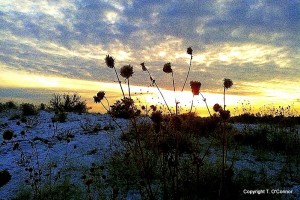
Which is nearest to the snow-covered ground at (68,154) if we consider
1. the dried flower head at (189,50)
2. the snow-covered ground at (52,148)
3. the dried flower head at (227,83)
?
the snow-covered ground at (52,148)

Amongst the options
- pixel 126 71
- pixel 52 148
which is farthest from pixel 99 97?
pixel 52 148

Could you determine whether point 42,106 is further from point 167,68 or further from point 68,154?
point 167,68

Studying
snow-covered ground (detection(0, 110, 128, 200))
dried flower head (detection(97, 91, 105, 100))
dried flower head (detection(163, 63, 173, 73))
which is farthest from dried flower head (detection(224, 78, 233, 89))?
snow-covered ground (detection(0, 110, 128, 200))

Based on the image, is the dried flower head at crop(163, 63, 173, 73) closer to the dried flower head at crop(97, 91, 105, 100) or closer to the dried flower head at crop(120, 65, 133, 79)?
the dried flower head at crop(120, 65, 133, 79)

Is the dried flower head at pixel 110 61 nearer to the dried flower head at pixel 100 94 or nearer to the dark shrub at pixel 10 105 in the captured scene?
the dried flower head at pixel 100 94

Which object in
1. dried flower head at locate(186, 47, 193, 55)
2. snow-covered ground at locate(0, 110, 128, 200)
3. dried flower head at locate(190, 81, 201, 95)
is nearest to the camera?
dried flower head at locate(190, 81, 201, 95)

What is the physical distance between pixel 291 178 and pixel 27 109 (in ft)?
30.9

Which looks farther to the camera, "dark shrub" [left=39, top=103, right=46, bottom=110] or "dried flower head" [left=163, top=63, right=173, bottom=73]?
"dark shrub" [left=39, top=103, right=46, bottom=110]

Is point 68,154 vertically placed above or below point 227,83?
below

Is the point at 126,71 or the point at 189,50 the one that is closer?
the point at 126,71

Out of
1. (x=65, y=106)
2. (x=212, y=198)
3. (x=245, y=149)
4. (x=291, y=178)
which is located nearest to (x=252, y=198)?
(x=212, y=198)

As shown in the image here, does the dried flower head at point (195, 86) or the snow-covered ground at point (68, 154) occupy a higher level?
the dried flower head at point (195, 86)

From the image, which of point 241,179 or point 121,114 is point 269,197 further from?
point 121,114

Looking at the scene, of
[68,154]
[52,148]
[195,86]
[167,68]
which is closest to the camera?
[195,86]
